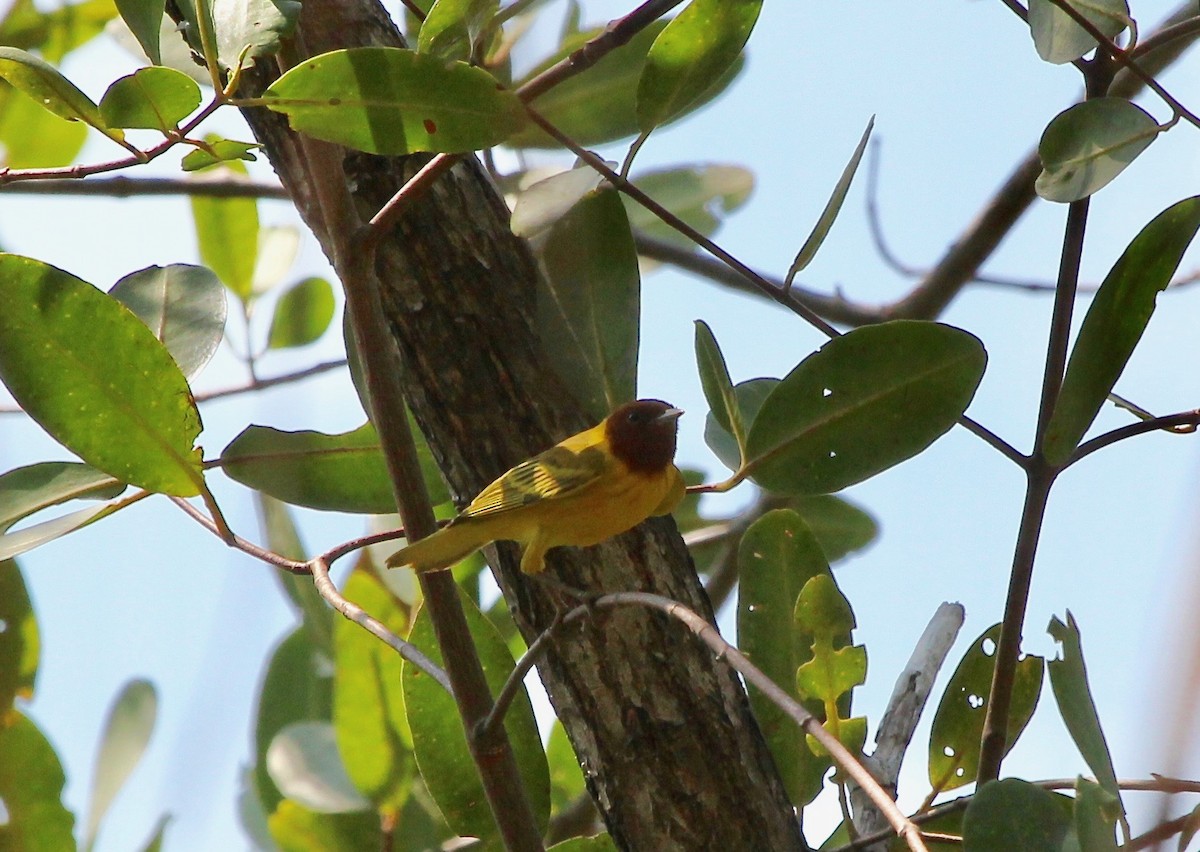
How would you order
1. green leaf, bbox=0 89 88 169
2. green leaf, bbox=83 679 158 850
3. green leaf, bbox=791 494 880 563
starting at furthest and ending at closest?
green leaf, bbox=791 494 880 563 → green leaf, bbox=0 89 88 169 → green leaf, bbox=83 679 158 850

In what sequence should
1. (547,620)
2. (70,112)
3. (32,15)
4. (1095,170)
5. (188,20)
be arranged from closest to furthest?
1. (70,112)
2. (1095,170)
3. (188,20)
4. (547,620)
5. (32,15)

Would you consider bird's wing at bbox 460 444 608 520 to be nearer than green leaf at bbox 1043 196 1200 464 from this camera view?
No

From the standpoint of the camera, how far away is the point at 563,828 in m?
3.06

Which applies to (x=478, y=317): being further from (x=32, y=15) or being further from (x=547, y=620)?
(x=32, y=15)

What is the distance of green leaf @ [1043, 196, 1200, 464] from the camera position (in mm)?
1608

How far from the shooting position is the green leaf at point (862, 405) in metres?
1.77

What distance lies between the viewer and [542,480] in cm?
219

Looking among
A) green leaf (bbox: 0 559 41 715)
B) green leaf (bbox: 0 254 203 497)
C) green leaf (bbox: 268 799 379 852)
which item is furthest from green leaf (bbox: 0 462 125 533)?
green leaf (bbox: 268 799 379 852)

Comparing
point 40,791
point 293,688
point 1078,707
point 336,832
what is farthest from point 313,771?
point 1078,707

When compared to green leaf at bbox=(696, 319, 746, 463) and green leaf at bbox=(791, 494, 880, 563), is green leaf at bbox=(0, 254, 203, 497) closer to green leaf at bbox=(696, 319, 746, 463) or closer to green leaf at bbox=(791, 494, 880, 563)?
green leaf at bbox=(696, 319, 746, 463)

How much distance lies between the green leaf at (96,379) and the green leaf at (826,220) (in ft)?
3.07

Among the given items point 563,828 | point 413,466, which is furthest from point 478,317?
point 563,828

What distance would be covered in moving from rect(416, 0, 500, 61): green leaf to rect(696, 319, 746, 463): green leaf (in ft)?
1.79

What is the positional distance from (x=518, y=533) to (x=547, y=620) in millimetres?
163
